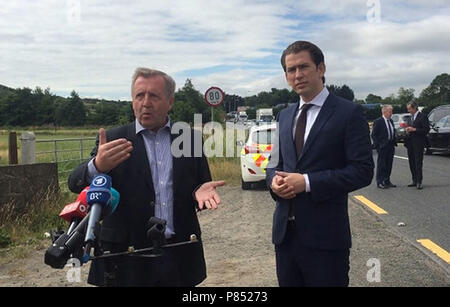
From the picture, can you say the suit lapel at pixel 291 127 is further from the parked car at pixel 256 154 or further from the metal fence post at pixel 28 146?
the metal fence post at pixel 28 146

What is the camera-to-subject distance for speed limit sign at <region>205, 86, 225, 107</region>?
573 inches

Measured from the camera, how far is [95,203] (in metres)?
1.79

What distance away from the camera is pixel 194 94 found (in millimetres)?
26719

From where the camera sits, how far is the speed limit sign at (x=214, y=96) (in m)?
14.6

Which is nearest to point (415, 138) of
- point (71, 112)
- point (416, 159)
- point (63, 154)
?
point (416, 159)

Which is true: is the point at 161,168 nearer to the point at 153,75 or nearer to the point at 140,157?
the point at 140,157

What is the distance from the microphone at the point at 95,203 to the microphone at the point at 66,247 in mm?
23

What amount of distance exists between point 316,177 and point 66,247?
4.30 feet

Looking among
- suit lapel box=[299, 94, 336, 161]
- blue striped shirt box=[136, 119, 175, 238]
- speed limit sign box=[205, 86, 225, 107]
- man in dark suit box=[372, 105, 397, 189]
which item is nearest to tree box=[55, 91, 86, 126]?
speed limit sign box=[205, 86, 225, 107]

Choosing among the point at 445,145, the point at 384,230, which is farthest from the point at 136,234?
the point at 445,145

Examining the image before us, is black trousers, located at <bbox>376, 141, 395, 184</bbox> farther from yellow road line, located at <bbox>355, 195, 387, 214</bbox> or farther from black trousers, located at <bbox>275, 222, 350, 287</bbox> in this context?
black trousers, located at <bbox>275, 222, 350, 287</bbox>

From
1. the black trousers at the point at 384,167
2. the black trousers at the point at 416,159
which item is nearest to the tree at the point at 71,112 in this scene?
the black trousers at the point at 384,167
